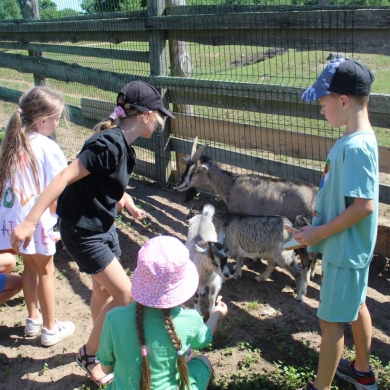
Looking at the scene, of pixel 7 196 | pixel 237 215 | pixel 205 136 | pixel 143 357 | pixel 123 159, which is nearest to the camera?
pixel 143 357

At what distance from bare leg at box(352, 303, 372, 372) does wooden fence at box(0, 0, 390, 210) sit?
7.84 feet

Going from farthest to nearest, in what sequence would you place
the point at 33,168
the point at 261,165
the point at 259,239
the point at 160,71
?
1. the point at 160,71
2. the point at 261,165
3. the point at 259,239
4. the point at 33,168

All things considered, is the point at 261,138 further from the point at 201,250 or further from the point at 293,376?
the point at 293,376

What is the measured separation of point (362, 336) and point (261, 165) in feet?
12.0

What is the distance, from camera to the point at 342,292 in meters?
2.93

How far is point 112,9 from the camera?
28.0 ft

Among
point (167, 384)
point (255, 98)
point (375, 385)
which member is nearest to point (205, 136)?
point (255, 98)

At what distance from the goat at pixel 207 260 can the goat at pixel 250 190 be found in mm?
1168

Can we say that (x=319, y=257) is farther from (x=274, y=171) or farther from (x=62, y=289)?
(x=62, y=289)

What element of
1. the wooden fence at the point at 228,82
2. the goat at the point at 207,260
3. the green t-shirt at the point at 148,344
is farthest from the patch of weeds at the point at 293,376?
the wooden fence at the point at 228,82

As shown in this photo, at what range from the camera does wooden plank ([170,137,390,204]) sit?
600 cm

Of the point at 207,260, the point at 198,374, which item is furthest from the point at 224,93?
the point at 198,374

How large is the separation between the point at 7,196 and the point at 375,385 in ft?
10.1

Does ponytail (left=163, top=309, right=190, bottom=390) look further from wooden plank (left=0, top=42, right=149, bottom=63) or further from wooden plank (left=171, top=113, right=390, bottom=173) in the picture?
wooden plank (left=0, top=42, right=149, bottom=63)
